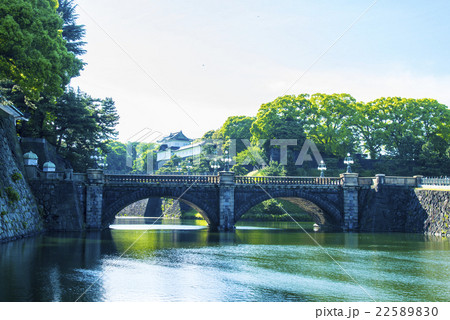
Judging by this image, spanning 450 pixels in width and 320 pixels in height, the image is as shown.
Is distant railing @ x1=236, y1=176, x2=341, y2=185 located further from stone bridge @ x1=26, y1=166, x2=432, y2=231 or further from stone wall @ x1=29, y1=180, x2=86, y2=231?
stone wall @ x1=29, y1=180, x2=86, y2=231

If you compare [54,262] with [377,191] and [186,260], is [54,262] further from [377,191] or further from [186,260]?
[377,191]

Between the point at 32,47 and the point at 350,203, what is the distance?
32.4m

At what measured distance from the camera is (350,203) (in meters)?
46.8

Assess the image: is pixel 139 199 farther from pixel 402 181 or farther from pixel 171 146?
pixel 171 146

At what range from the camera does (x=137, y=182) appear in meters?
42.8

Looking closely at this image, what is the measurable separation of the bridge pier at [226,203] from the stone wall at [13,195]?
1588 centimetres

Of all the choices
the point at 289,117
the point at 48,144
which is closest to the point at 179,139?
the point at 289,117

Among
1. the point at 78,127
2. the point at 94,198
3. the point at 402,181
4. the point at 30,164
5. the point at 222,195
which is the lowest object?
the point at 94,198

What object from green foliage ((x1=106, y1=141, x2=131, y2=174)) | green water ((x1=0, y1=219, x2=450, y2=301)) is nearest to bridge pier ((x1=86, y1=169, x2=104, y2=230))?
green water ((x1=0, y1=219, x2=450, y2=301))

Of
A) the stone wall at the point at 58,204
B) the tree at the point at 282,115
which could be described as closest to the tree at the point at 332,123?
the tree at the point at 282,115

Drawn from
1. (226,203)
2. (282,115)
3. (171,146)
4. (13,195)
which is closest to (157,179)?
(226,203)

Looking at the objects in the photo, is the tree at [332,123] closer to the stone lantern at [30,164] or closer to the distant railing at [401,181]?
the distant railing at [401,181]

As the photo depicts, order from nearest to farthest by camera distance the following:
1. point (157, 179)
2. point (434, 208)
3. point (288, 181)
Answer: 1. point (434, 208)
2. point (157, 179)
3. point (288, 181)

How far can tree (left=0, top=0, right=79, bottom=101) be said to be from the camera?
2558 centimetres
